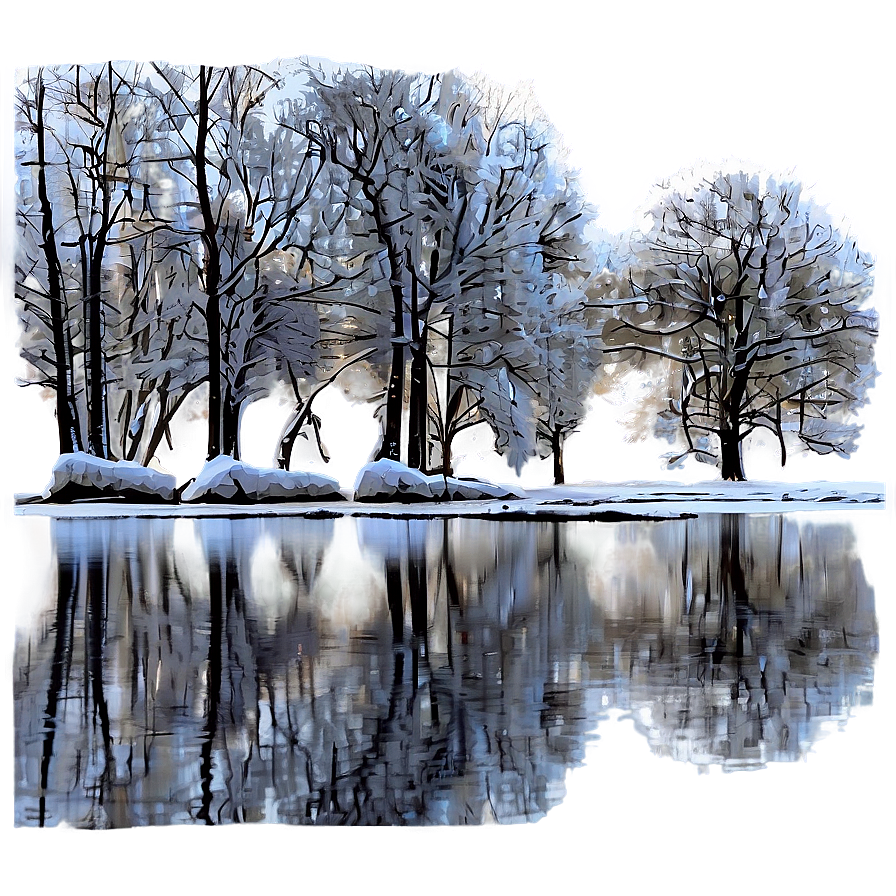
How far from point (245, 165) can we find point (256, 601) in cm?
1273

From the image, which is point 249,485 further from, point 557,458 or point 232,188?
point 557,458

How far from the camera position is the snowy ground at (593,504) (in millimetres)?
15516

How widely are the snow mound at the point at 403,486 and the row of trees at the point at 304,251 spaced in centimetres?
72

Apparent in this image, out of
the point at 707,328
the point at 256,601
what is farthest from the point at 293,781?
the point at 707,328

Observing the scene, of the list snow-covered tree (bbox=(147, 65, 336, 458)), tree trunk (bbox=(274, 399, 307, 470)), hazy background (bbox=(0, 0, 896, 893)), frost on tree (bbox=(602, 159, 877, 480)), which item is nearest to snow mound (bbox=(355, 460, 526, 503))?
tree trunk (bbox=(274, 399, 307, 470))

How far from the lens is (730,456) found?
21.5m

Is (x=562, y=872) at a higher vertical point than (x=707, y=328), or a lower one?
lower

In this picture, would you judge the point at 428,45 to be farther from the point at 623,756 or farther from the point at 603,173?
the point at 623,756

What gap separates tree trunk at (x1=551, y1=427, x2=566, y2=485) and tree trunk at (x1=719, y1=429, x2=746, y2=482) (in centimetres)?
317

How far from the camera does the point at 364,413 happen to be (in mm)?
18922

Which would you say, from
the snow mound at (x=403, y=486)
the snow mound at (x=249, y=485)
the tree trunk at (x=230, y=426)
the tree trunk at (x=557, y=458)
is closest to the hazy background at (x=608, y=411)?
the tree trunk at (x=557, y=458)

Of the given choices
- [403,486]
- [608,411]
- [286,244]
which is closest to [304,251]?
[286,244]

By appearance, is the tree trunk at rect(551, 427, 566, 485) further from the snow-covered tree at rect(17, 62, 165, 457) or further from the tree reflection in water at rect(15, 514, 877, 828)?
the tree reflection in water at rect(15, 514, 877, 828)

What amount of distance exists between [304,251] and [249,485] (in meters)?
3.99
